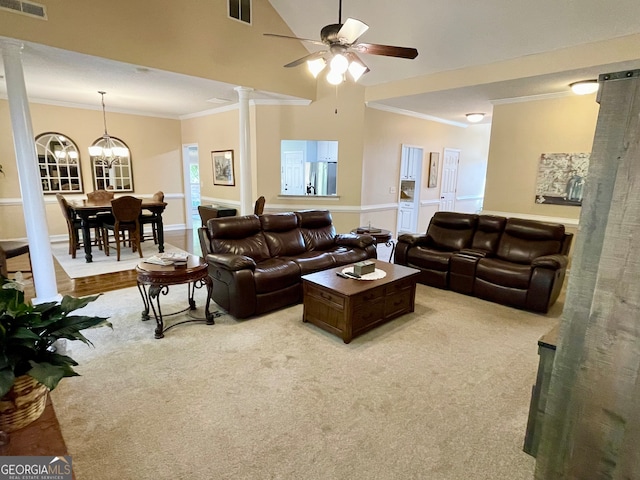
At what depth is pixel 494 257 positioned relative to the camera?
4.48 m

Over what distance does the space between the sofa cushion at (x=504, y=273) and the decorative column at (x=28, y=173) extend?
4891 millimetres

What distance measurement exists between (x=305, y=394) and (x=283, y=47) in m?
5.22

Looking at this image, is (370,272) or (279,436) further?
(370,272)

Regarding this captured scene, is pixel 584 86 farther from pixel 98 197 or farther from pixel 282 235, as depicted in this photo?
pixel 98 197

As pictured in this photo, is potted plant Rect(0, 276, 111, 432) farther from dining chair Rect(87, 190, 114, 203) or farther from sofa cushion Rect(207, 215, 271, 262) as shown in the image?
dining chair Rect(87, 190, 114, 203)

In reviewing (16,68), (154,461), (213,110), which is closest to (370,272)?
(154,461)

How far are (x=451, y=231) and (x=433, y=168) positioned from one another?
3331 mm

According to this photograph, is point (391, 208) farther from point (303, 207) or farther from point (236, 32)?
point (236, 32)

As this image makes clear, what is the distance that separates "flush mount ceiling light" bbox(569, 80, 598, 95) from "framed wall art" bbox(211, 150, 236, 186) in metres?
5.77

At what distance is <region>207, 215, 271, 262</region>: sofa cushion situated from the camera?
12.7 feet

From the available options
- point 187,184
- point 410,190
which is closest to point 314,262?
point 410,190

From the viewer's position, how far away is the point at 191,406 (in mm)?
2174

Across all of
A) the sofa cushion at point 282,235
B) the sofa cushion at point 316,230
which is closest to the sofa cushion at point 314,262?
the sofa cushion at point 282,235

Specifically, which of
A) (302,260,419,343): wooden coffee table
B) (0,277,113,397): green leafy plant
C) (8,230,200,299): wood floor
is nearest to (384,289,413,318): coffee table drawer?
(302,260,419,343): wooden coffee table
